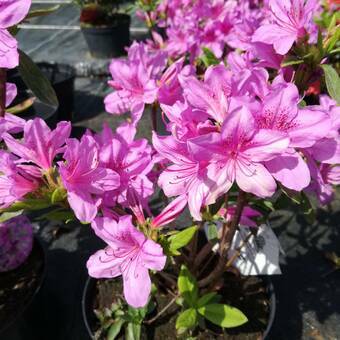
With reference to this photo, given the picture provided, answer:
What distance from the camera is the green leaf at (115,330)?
118 centimetres

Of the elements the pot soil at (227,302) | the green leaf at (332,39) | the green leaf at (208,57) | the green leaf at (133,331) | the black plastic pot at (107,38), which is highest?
the green leaf at (332,39)

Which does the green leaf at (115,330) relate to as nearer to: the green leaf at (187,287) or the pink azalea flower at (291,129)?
the green leaf at (187,287)

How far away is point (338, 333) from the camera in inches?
59.8

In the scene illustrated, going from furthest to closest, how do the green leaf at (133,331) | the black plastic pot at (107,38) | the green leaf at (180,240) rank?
the black plastic pot at (107,38) < the green leaf at (133,331) < the green leaf at (180,240)

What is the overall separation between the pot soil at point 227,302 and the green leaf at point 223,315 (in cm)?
16

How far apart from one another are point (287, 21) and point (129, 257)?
1.96 feet

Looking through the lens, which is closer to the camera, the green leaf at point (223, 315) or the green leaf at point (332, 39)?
the green leaf at point (332, 39)

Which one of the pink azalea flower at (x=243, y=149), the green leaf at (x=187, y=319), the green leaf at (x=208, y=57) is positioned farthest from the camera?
the green leaf at (x=208, y=57)

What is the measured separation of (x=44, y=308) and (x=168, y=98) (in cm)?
96

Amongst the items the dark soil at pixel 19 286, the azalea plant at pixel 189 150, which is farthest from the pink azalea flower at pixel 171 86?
the dark soil at pixel 19 286

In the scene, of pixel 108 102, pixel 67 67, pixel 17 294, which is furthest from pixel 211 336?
pixel 67 67

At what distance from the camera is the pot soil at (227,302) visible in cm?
124

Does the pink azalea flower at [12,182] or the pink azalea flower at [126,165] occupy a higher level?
the pink azalea flower at [12,182]

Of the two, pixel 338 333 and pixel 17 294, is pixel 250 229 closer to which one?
pixel 338 333
